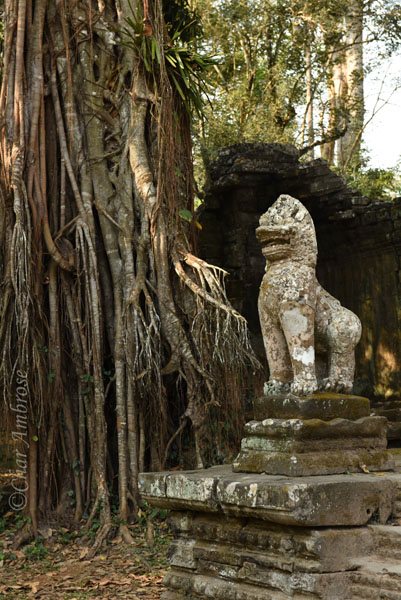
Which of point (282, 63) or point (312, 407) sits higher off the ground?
point (282, 63)

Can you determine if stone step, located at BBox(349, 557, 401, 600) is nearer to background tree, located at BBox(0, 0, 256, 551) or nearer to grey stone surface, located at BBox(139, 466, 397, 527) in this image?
grey stone surface, located at BBox(139, 466, 397, 527)

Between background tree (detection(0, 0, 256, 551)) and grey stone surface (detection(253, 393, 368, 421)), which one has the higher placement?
background tree (detection(0, 0, 256, 551))

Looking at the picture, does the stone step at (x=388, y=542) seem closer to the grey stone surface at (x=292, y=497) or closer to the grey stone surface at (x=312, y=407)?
the grey stone surface at (x=292, y=497)

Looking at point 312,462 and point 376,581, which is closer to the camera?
point 376,581

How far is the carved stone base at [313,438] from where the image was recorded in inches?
149

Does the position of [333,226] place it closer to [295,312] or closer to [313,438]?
[295,312]

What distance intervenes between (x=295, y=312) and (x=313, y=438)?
2.21ft

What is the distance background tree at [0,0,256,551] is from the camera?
20.8 ft

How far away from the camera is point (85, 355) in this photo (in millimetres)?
6480

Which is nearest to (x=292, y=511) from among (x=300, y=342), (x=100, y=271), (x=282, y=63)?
(x=300, y=342)

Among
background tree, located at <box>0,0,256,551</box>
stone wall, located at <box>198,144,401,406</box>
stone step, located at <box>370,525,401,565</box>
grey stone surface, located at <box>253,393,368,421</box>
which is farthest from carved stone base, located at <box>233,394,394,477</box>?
stone wall, located at <box>198,144,401,406</box>

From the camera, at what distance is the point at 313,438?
3830 millimetres

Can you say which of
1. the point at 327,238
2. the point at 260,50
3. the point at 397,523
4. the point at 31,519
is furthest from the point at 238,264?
the point at 397,523

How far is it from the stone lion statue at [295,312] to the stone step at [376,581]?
102 cm
